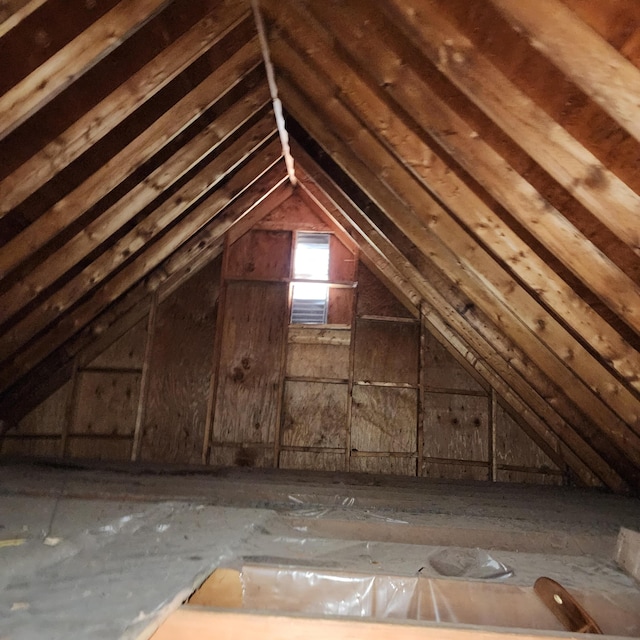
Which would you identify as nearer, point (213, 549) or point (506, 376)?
point (213, 549)

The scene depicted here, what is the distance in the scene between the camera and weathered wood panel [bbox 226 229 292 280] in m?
4.72

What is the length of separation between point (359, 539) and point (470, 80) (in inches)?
74.8

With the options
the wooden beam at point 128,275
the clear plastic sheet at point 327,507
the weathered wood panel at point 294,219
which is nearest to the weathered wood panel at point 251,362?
the weathered wood panel at point 294,219

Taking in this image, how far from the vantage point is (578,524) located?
8.53ft

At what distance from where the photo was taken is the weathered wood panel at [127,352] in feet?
14.9

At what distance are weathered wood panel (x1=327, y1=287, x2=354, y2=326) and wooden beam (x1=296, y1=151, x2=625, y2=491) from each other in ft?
1.23

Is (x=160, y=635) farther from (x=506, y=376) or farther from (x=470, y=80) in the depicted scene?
(x=506, y=376)

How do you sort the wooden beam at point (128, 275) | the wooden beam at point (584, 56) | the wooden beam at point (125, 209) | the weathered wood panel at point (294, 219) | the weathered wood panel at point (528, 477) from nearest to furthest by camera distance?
the wooden beam at point (584, 56) → the wooden beam at point (125, 209) → the wooden beam at point (128, 275) → the weathered wood panel at point (528, 477) → the weathered wood panel at point (294, 219)

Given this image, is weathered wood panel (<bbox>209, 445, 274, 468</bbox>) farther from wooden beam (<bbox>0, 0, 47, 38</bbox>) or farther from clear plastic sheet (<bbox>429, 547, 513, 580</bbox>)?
wooden beam (<bbox>0, 0, 47, 38</bbox>)

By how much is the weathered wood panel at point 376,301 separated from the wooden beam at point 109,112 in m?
2.71

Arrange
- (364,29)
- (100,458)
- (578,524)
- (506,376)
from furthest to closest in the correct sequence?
(100,458) < (506,376) < (578,524) < (364,29)

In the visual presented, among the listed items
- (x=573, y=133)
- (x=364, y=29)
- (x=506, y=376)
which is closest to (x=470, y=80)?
(x=573, y=133)

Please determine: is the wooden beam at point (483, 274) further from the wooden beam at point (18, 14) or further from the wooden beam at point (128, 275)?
the wooden beam at point (18, 14)

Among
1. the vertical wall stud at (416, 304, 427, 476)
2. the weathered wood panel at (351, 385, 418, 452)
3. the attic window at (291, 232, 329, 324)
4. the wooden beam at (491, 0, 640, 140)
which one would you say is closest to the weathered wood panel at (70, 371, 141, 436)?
the attic window at (291, 232, 329, 324)
